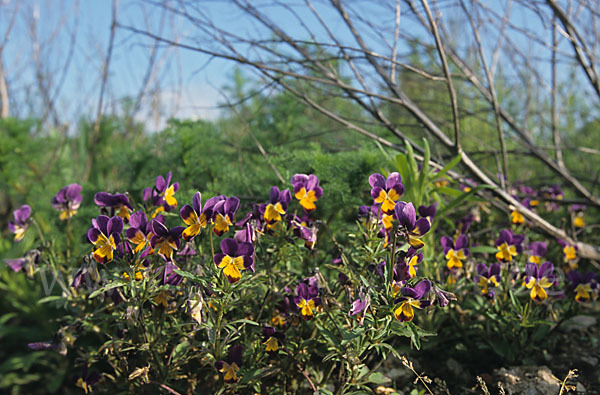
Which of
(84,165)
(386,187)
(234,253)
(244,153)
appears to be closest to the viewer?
(234,253)

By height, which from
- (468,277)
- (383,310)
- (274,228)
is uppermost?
(274,228)

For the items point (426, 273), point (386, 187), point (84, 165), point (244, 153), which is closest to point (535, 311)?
point (426, 273)

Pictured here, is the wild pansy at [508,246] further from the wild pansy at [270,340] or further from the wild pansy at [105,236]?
the wild pansy at [105,236]

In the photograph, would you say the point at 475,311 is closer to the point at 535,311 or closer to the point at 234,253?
the point at 535,311

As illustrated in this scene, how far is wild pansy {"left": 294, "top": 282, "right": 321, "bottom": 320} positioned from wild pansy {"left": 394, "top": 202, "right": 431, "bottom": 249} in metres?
0.35

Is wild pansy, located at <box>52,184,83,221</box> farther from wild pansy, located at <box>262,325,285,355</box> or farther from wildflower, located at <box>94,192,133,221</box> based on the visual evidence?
wild pansy, located at <box>262,325,285,355</box>

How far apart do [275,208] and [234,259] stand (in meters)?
0.29

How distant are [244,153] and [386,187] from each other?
5.43ft

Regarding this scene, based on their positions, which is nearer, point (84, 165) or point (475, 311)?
point (475, 311)

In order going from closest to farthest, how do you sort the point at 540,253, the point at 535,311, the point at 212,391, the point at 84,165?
the point at 212,391 < the point at 535,311 < the point at 540,253 < the point at 84,165

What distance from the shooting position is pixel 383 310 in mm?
1395

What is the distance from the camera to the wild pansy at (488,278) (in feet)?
6.05

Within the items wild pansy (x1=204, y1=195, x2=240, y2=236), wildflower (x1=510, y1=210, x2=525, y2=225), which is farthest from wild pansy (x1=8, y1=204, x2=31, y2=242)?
wildflower (x1=510, y1=210, x2=525, y2=225)

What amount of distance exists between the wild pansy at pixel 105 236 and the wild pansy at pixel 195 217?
20cm
